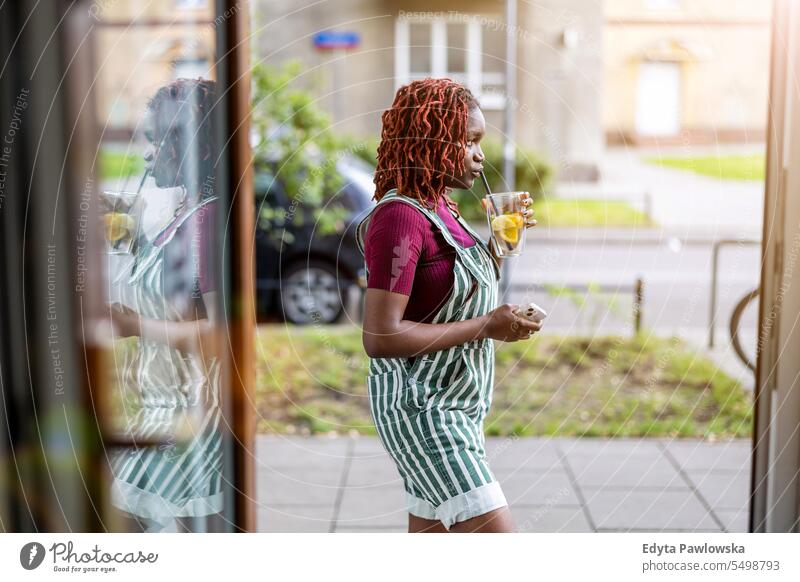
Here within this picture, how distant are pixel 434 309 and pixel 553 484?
6.63 feet

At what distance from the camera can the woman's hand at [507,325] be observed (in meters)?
2.01

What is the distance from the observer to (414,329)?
79.0 inches

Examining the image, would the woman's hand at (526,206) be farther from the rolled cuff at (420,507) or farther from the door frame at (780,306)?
the door frame at (780,306)

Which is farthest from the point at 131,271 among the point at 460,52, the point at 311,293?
the point at 460,52

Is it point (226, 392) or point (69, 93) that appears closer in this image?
point (69, 93)

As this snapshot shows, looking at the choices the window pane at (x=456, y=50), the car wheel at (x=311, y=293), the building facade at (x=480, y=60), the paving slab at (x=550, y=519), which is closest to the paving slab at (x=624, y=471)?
the paving slab at (x=550, y=519)

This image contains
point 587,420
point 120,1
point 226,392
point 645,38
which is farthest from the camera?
point 645,38

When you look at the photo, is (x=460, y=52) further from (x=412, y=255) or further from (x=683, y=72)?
(x=683, y=72)

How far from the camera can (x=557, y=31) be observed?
8227 mm

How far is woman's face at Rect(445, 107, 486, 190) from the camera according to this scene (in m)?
2.05

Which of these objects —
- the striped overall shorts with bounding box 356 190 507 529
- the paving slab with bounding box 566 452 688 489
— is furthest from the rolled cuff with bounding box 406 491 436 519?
the paving slab with bounding box 566 452 688 489
